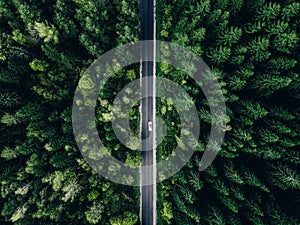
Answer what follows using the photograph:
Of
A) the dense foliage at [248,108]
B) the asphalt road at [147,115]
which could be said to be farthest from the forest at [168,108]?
the asphalt road at [147,115]

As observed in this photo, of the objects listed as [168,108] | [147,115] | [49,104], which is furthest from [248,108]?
[49,104]

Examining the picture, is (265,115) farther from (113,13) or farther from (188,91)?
(113,13)

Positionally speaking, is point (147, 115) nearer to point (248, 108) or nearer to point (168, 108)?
point (168, 108)

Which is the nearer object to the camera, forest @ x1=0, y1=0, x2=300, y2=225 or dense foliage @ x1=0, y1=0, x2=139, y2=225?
forest @ x1=0, y1=0, x2=300, y2=225

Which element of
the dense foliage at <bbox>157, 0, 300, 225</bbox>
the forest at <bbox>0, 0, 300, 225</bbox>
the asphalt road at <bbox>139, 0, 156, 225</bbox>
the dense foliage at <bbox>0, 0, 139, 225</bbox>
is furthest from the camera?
the asphalt road at <bbox>139, 0, 156, 225</bbox>

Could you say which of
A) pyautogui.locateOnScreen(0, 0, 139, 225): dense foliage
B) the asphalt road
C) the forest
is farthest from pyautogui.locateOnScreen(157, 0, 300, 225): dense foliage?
pyautogui.locateOnScreen(0, 0, 139, 225): dense foliage

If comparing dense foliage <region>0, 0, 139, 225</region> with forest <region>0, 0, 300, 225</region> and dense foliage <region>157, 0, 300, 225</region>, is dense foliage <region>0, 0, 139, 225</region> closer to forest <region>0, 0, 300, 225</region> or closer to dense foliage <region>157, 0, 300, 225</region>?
forest <region>0, 0, 300, 225</region>
